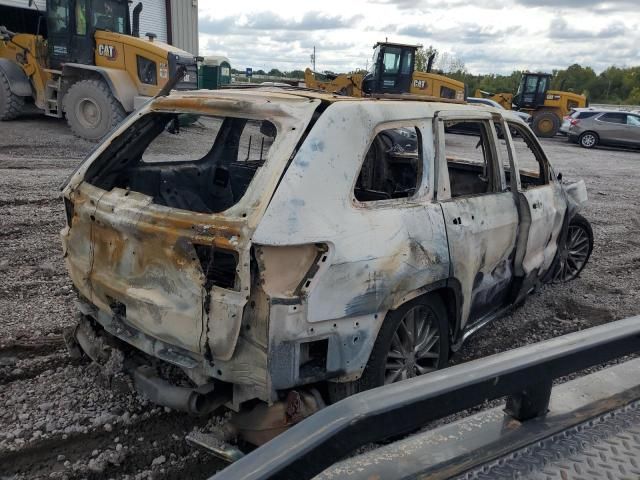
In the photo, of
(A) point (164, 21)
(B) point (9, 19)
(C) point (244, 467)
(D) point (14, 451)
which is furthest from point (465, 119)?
(A) point (164, 21)

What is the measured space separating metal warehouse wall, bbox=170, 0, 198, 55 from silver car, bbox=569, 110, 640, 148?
53.6 ft

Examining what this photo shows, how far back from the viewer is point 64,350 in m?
3.82

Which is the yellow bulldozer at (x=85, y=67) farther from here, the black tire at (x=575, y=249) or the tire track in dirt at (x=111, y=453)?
the tire track in dirt at (x=111, y=453)

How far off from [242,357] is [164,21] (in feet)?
77.2

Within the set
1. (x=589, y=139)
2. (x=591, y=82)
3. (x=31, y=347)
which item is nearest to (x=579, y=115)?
(x=589, y=139)

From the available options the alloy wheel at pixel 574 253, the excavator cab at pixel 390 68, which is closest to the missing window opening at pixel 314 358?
the alloy wheel at pixel 574 253

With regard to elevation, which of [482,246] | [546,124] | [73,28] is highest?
[73,28]

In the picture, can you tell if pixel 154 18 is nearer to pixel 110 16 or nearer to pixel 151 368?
pixel 110 16

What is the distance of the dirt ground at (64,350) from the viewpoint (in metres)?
2.85

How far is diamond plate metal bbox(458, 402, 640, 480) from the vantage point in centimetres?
171

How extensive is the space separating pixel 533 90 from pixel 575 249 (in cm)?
2177

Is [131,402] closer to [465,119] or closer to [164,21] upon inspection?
[465,119]

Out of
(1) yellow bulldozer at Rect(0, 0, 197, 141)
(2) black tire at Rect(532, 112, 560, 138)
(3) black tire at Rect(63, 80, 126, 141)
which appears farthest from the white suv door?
(2) black tire at Rect(532, 112, 560, 138)

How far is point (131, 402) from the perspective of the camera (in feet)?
10.9
